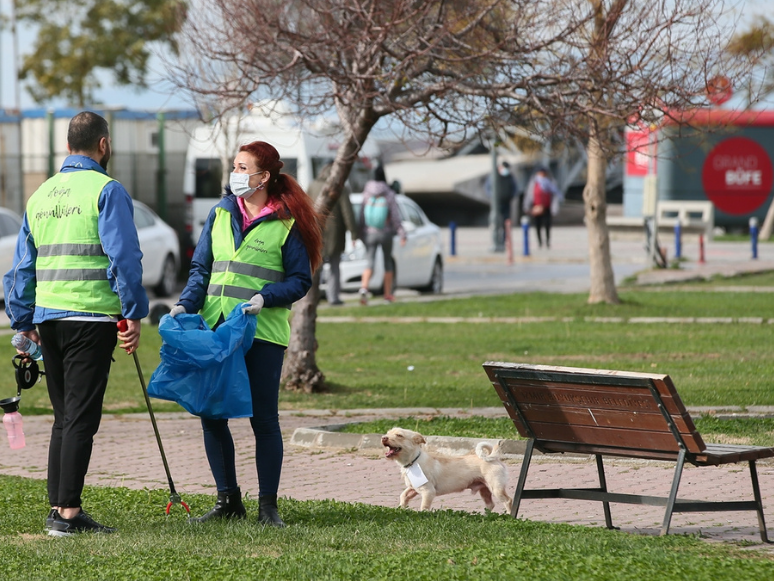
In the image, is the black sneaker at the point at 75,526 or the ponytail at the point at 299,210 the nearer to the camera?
the black sneaker at the point at 75,526

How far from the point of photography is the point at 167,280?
71.4ft

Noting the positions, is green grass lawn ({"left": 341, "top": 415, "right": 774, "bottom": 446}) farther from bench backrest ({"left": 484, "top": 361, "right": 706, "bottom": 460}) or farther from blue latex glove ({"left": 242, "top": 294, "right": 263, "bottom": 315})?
blue latex glove ({"left": 242, "top": 294, "right": 263, "bottom": 315})

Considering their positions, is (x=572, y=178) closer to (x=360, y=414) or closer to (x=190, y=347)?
(x=360, y=414)

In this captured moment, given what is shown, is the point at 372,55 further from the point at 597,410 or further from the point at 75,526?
the point at 75,526

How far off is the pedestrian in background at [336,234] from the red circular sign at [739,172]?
797 inches

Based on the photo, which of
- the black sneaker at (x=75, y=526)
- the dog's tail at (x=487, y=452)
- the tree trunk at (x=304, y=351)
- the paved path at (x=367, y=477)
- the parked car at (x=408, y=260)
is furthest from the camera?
the parked car at (x=408, y=260)

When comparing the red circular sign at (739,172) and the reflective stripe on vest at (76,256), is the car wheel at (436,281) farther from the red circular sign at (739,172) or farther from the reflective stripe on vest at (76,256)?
the red circular sign at (739,172)

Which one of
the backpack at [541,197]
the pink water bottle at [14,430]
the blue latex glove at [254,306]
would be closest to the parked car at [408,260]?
the backpack at [541,197]

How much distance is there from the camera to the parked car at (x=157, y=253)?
20953 mm

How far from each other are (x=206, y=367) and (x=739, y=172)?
3270 cm

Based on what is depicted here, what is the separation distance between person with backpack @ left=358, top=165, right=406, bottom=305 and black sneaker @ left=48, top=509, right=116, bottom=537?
41.4ft

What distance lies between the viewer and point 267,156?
598 cm

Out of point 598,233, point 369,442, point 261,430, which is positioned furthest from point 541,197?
point 261,430

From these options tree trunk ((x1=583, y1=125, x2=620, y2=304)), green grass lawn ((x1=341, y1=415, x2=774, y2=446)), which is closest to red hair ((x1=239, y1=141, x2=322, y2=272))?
green grass lawn ((x1=341, y1=415, x2=774, y2=446))
